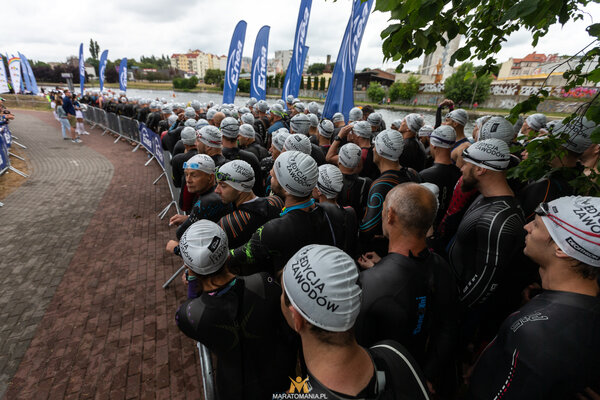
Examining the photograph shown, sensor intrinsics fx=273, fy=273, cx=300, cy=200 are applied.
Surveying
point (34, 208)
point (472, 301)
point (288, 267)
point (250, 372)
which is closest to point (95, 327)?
point (250, 372)

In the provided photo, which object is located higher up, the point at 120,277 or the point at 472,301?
the point at 472,301

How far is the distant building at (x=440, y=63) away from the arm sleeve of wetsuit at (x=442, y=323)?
8125 cm

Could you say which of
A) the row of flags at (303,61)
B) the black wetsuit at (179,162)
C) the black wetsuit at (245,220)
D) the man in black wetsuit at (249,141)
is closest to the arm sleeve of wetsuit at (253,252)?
the black wetsuit at (245,220)

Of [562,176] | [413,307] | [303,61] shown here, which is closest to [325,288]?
[413,307]

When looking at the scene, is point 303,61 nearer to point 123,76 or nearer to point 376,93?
point 123,76

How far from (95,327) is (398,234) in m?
4.57

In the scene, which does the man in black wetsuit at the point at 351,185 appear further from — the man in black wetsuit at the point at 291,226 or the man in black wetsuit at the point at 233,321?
the man in black wetsuit at the point at 233,321

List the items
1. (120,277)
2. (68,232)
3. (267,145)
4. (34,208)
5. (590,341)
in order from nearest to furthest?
(590,341) → (120,277) → (68,232) → (34,208) → (267,145)

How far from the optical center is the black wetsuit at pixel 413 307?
1.80 m

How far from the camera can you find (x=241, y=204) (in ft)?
10.2

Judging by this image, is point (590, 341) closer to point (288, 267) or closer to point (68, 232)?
point (288, 267)

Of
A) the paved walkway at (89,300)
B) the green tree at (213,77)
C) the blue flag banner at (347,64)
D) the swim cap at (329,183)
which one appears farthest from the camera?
the green tree at (213,77)

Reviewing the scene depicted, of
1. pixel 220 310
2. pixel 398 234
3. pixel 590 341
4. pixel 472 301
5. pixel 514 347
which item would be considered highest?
pixel 398 234

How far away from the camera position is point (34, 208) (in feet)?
25.2
